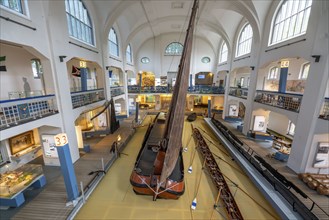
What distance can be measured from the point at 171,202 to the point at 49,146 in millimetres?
6262

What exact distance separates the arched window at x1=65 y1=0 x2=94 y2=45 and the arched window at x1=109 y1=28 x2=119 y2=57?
342 centimetres

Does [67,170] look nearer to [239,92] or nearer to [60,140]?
[60,140]

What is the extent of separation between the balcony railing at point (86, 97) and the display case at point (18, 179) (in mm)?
3393

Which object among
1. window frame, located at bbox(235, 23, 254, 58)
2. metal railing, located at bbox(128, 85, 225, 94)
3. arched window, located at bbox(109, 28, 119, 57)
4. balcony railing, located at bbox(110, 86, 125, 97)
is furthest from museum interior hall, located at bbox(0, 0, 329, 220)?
metal railing, located at bbox(128, 85, 225, 94)

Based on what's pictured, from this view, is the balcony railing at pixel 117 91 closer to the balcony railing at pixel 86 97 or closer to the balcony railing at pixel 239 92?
the balcony railing at pixel 86 97

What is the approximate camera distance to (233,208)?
449 cm

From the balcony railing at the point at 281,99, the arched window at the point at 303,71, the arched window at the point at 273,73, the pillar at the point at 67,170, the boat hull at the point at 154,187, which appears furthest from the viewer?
the arched window at the point at 273,73

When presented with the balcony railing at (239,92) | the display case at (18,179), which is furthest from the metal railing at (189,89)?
the display case at (18,179)

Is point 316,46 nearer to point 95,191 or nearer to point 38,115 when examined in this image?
point 95,191

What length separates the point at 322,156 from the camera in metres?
6.36

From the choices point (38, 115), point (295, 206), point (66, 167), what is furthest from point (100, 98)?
point (295, 206)

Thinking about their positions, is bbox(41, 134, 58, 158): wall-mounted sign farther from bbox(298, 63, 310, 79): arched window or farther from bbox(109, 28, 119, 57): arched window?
bbox(298, 63, 310, 79): arched window

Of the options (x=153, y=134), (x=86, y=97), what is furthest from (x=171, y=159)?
(x=86, y=97)

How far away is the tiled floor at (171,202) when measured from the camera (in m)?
4.54
